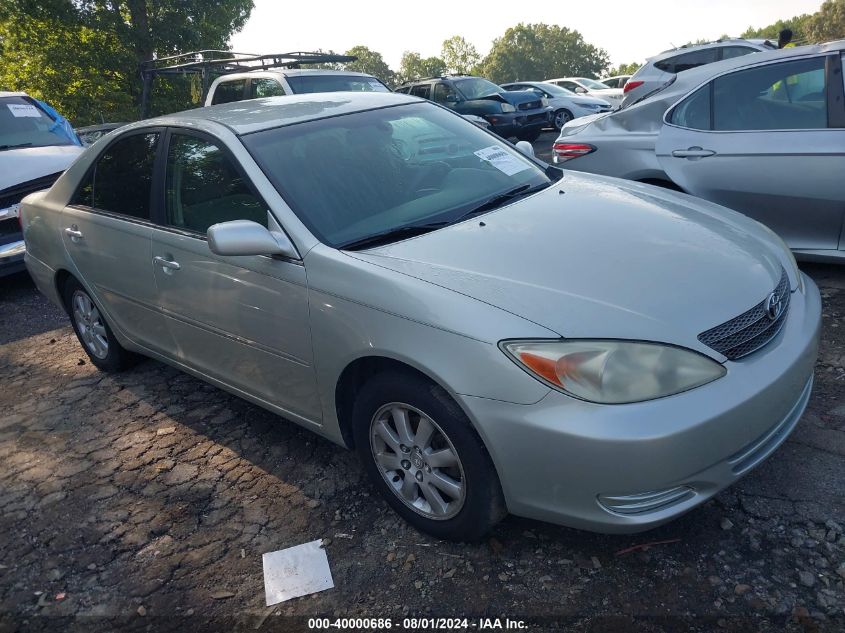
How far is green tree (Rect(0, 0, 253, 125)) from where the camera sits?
22.2 metres

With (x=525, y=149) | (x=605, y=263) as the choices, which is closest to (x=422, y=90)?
(x=525, y=149)

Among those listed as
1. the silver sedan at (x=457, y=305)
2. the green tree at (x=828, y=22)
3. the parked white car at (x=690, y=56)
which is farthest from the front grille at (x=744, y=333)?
the green tree at (x=828, y=22)

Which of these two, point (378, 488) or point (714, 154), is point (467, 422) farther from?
point (714, 154)

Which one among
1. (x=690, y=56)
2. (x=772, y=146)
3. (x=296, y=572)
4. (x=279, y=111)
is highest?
(x=690, y=56)

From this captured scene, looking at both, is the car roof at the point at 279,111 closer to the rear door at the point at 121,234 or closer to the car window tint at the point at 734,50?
the rear door at the point at 121,234

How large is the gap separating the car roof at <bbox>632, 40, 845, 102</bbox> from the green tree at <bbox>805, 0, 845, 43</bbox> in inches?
3112

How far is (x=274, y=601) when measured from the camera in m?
2.59

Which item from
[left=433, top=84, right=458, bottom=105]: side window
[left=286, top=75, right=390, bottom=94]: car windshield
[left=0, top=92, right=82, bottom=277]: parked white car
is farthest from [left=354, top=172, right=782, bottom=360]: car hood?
[left=433, top=84, right=458, bottom=105]: side window

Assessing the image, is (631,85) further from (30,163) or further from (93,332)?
(93,332)

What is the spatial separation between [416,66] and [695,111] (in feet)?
363

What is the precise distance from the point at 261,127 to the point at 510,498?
205 cm

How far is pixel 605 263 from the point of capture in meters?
2.58

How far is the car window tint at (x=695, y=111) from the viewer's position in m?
4.80

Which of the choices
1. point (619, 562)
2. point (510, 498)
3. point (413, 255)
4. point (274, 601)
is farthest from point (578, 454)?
point (274, 601)
